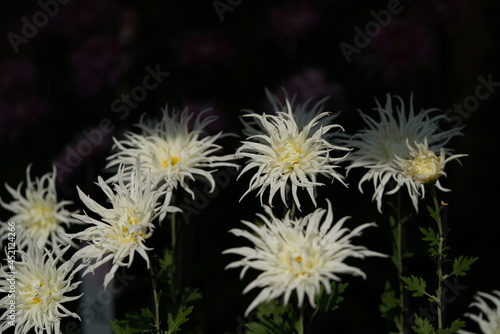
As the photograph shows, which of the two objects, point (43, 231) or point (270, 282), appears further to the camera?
point (43, 231)

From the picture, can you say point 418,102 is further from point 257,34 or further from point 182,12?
point 182,12

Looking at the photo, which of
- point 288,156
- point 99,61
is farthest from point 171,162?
point 99,61

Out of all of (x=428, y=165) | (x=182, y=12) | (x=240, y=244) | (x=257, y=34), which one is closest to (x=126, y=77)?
(x=182, y=12)

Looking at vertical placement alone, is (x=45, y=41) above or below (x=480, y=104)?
above
